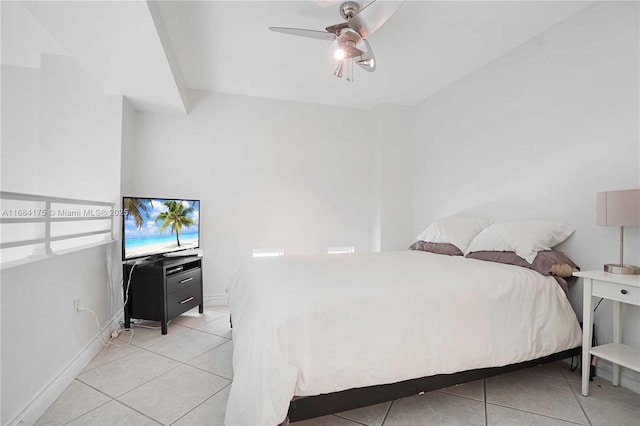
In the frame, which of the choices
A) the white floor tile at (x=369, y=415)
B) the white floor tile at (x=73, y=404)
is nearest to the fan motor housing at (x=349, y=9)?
the white floor tile at (x=369, y=415)

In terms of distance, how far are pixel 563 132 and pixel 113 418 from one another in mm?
3564

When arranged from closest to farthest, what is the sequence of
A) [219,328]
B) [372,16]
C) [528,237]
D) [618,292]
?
[618,292], [372,16], [528,237], [219,328]

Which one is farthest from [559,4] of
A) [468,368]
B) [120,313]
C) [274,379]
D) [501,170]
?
[120,313]

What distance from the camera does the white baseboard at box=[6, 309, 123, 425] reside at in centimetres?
152

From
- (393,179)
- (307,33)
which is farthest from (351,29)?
(393,179)

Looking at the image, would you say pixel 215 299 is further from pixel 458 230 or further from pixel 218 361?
pixel 458 230

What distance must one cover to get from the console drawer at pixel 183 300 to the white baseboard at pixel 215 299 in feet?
1.33

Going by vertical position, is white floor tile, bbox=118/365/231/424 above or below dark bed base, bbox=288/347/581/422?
below

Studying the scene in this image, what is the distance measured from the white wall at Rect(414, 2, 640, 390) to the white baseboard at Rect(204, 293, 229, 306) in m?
2.94

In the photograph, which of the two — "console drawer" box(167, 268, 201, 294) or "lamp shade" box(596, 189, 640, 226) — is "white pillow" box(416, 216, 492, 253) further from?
"console drawer" box(167, 268, 201, 294)

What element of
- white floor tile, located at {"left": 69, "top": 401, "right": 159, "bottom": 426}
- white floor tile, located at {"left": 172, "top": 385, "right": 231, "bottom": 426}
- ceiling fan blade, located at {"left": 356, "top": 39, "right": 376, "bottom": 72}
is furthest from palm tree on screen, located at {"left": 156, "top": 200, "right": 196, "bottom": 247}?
ceiling fan blade, located at {"left": 356, "top": 39, "right": 376, "bottom": 72}

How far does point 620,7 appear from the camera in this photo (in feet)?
6.75

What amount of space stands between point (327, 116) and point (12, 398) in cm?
386

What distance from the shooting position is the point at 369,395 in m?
1.49
